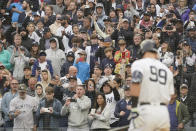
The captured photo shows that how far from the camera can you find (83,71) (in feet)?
47.2

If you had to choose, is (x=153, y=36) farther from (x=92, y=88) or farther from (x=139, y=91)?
(x=139, y=91)

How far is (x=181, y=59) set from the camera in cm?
1395

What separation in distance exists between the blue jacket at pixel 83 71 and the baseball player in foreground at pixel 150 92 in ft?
19.7

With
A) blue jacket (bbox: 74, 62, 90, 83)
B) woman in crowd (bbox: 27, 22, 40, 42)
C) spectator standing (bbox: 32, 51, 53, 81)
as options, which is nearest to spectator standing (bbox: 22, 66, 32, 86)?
spectator standing (bbox: 32, 51, 53, 81)

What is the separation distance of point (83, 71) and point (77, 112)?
220 centimetres

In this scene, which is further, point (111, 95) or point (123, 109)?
point (111, 95)

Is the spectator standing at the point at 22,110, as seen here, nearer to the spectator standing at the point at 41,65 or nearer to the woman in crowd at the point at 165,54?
the spectator standing at the point at 41,65

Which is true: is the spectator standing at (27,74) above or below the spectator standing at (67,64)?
below

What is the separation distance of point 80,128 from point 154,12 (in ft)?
19.8

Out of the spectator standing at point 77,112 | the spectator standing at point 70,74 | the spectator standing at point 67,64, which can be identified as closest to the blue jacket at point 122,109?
the spectator standing at point 77,112

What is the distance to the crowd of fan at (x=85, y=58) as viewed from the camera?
12398 mm

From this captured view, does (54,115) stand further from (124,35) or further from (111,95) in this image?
(124,35)

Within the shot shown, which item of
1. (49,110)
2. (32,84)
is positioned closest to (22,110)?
(49,110)

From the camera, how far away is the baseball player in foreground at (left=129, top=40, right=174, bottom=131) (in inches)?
325
